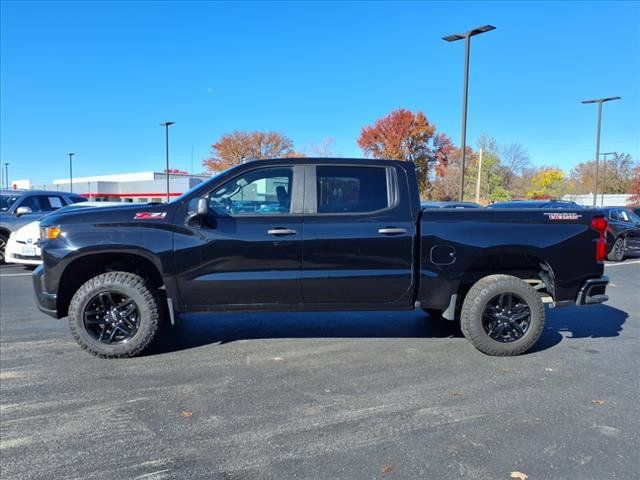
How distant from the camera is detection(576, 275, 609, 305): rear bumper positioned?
16.4 feet

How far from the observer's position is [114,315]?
482 centimetres

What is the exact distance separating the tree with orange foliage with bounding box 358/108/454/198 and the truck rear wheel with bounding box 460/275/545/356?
42.4 m

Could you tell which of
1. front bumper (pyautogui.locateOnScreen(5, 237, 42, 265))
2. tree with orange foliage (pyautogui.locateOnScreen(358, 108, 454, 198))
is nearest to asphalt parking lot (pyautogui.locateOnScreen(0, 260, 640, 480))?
front bumper (pyautogui.locateOnScreen(5, 237, 42, 265))

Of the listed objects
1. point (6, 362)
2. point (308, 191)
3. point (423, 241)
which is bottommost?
point (6, 362)

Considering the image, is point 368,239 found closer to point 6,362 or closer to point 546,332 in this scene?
point 546,332

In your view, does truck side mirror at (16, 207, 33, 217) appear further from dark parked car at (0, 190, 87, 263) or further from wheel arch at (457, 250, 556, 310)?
wheel arch at (457, 250, 556, 310)

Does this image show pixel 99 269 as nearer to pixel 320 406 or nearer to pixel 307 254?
pixel 307 254

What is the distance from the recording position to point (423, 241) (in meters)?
4.81

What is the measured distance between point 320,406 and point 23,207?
11.1m

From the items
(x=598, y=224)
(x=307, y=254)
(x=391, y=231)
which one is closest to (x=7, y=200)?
(x=307, y=254)

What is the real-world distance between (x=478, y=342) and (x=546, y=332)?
147 cm

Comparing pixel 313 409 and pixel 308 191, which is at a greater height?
pixel 308 191

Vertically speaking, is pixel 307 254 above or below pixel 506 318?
above

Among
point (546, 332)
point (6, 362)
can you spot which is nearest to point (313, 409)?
point (6, 362)
